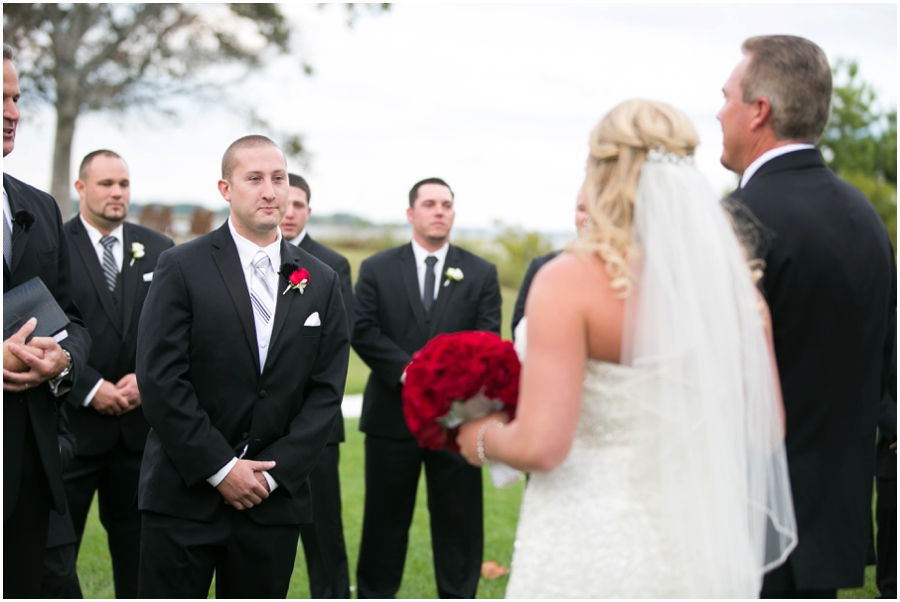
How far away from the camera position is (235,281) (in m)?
3.69

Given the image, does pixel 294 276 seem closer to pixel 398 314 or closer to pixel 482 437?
pixel 482 437

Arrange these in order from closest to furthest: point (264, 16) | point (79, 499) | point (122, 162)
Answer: point (79, 499)
point (122, 162)
point (264, 16)

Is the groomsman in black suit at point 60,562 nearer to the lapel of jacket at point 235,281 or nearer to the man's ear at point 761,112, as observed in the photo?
the lapel of jacket at point 235,281

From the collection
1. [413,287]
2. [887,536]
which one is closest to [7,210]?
[413,287]

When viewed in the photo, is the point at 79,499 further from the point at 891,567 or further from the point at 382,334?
the point at 891,567

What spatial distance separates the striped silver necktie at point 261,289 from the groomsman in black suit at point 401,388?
2118 mm

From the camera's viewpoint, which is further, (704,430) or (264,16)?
(264,16)

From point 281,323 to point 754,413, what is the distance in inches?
82.6

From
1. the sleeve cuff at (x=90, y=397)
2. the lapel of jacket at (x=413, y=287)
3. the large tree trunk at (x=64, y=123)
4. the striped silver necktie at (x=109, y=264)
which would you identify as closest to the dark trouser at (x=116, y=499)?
the sleeve cuff at (x=90, y=397)

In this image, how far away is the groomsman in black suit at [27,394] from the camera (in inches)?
129

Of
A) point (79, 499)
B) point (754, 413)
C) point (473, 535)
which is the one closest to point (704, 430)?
point (754, 413)

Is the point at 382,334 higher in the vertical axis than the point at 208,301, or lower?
lower

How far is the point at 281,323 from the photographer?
3.71 m

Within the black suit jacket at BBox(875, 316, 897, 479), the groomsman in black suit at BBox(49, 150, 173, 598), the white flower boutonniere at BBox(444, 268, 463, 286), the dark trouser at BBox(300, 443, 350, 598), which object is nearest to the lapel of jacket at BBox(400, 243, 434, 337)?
the white flower boutonniere at BBox(444, 268, 463, 286)
